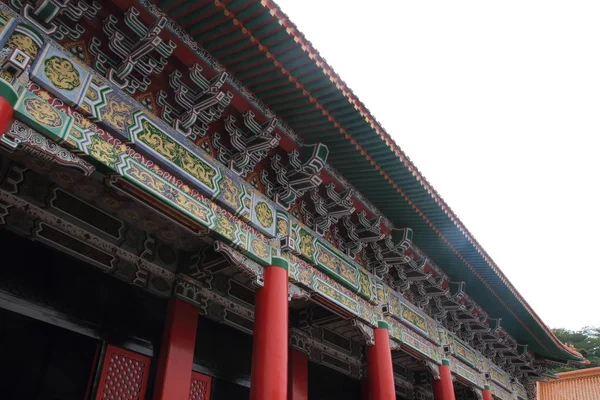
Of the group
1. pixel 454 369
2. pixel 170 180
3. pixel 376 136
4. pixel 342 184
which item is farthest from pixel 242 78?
pixel 454 369

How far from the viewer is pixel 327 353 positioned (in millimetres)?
9391

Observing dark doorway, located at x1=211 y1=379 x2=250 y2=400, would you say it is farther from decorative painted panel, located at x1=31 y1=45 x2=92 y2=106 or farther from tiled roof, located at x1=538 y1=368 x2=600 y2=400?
tiled roof, located at x1=538 y1=368 x2=600 y2=400

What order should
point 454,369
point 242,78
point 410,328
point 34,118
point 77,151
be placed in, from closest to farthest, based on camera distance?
1. point 34,118
2. point 77,151
3. point 242,78
4. point 410,328
5. point 454,369

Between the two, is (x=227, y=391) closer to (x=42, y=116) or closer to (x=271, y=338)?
(x=271, y=338)

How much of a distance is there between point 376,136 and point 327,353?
195 inches

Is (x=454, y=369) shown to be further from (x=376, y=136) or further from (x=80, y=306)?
(x=80, y=306)

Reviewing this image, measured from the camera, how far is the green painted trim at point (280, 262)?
235 inches

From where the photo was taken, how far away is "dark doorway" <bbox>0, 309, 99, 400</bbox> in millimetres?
5039

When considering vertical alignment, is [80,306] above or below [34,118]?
below

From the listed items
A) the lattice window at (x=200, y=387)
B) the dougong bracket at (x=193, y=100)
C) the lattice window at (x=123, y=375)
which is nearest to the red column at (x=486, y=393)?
the lattice window at (x=200, y=387)

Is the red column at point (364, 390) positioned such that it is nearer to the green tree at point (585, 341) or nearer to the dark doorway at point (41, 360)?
the dark doorway at point (41, 360)

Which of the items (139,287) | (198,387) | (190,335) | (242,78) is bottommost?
(198,387)

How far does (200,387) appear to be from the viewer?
674 centimetres

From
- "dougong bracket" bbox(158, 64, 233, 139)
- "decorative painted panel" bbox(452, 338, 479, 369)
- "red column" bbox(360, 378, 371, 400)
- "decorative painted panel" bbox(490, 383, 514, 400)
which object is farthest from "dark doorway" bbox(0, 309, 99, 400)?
"decorative painted panel" bbox(490, 383, 514, 400)
